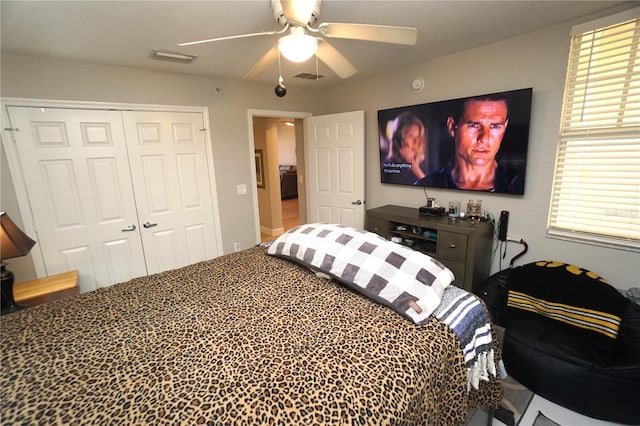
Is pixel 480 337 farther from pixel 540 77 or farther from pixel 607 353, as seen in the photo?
pixel 540 77

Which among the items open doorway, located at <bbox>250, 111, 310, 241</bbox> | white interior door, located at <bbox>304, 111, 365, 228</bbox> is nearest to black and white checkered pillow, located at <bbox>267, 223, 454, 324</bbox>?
white interior door, located at <bbox>304, 111, 365, 228</bbox>

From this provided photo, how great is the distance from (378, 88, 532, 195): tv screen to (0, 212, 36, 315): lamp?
3.36 metres

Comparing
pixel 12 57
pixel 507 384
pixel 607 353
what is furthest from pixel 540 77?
pixel 12 57

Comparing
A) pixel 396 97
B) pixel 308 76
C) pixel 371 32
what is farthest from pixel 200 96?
pixel 371 32

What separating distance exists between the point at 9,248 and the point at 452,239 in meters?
3.42

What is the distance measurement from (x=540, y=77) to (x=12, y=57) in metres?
4.24

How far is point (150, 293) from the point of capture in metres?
1.58

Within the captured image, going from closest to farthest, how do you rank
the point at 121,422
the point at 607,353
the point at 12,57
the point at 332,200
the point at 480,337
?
1. the point at 121,422
2. the point at 480,337
3. the point at 607,353
4. the point at 12,57
5. the point at 332,200

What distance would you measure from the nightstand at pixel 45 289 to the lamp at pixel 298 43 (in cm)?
258

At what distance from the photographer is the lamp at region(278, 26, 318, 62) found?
1447mm

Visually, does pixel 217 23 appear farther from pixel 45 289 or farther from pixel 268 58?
pixel 45 289

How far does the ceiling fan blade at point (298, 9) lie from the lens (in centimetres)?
130

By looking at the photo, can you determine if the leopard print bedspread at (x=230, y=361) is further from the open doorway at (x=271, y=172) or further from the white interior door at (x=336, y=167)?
the open doorway at (x=271, y=172)

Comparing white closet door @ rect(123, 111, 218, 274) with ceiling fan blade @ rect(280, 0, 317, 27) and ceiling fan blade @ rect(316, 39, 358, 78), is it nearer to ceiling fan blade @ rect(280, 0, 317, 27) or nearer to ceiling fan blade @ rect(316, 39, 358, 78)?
ceiling fan blade @ rect(316, 39, 358, 78)
